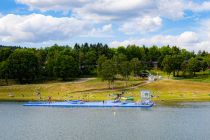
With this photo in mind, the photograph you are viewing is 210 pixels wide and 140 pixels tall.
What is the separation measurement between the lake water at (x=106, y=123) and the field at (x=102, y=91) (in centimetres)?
2320

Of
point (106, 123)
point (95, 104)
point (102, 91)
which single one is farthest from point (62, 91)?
point (106, 123)

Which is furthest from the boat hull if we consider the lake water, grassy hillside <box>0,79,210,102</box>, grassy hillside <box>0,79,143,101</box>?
Answer: grassy hillside <box>0,79,143,101</box>

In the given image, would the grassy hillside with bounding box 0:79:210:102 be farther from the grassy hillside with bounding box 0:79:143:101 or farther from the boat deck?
the boat deck

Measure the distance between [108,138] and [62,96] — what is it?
8478 centimetres

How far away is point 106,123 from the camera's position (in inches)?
3765

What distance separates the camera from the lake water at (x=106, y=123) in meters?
78.8

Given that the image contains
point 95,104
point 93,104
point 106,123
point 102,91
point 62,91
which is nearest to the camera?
point 106,123

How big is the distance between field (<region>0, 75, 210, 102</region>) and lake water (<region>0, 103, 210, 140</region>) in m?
23.2

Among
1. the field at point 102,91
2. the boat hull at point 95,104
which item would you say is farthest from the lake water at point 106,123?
the field at point 102,91

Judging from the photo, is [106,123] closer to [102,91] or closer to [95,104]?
[95,104]

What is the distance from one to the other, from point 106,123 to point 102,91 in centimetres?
6959

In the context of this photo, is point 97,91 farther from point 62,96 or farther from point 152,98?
point 152,98

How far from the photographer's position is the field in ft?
503

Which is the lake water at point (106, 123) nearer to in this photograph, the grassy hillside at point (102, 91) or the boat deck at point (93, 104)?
the boat deck at point (93, 104)
